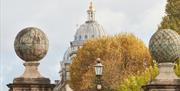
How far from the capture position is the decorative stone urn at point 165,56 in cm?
2481

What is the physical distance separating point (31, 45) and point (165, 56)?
11.3 ft

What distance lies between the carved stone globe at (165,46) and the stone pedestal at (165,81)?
0.18 metres

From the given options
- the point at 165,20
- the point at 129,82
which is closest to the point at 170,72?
the point at 129,82

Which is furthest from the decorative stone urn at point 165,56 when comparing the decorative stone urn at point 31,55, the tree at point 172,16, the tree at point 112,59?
the tree at point 112,59

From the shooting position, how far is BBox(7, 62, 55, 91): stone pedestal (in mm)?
25797

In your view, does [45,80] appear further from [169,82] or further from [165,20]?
[165,20]

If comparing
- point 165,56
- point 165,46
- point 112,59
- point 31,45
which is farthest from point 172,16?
point 165,46

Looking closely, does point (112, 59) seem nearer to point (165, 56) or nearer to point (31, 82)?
point (31, 82)

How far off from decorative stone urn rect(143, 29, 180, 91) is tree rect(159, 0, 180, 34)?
187ft

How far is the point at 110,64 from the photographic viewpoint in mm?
95625

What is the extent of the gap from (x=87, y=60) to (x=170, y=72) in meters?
75.4

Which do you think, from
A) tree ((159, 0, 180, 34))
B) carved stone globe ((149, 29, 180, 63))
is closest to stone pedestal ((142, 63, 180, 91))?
carved stone globe ((149, 29, 180, 63))

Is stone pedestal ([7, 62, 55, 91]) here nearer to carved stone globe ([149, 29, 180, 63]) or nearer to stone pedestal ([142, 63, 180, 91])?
stone pedestal ([142, 63, 180, 91])

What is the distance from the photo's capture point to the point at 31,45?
1013 inches
